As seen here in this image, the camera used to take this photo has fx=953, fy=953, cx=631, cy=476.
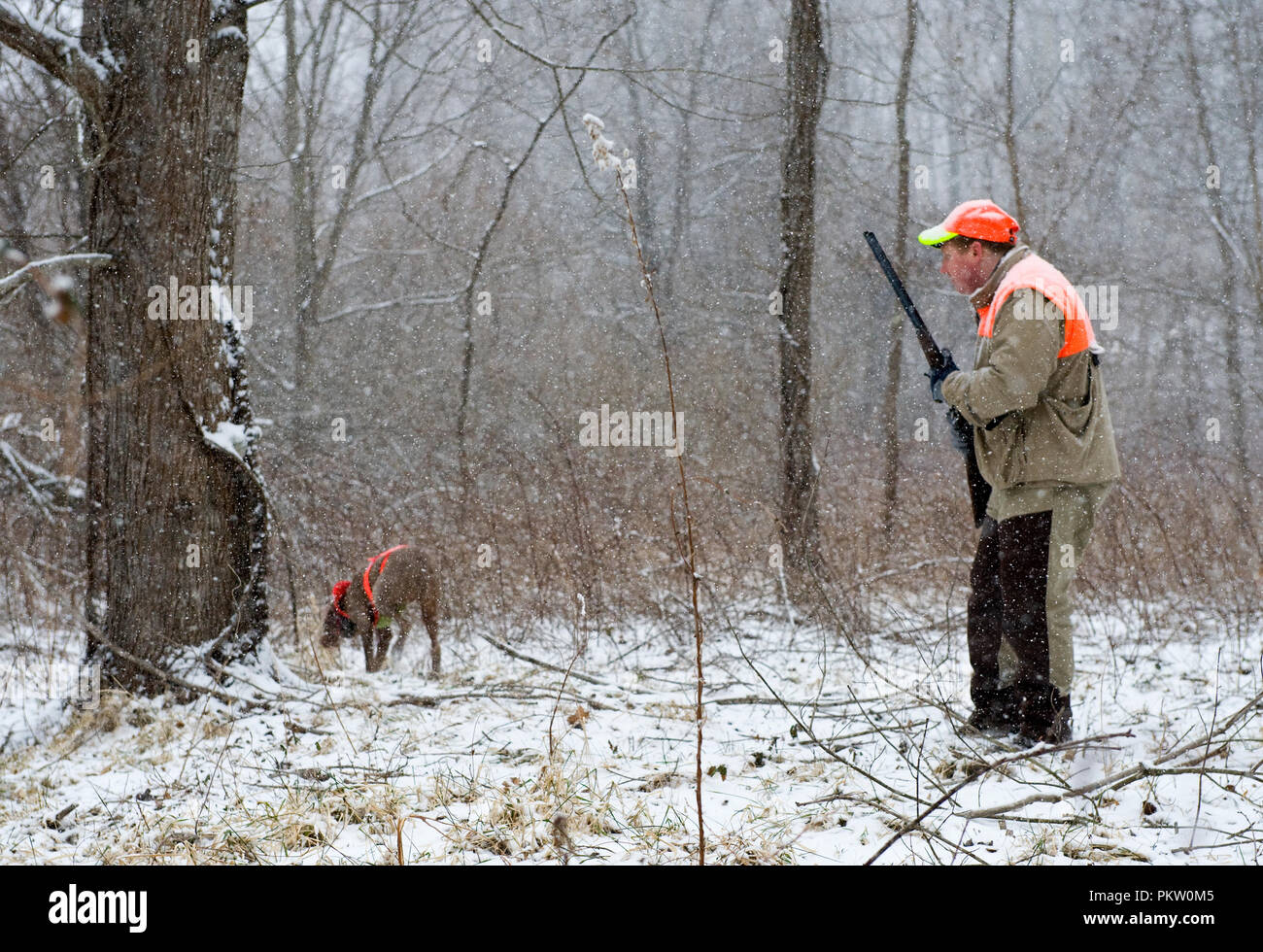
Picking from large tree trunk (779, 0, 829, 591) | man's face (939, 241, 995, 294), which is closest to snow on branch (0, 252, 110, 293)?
man's face (939, 241, 995, 294)

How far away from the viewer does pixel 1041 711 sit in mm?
3654

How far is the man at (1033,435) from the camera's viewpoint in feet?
11.5

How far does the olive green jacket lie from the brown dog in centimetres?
342

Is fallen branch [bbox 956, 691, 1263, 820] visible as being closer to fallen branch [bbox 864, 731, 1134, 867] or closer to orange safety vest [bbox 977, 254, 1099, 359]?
fallen branch [bbox 864, 731, 1134, 867]

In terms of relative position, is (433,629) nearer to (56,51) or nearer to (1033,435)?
(56,51)

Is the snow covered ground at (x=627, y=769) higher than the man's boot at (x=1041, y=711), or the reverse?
the man's boot at (x=1041, y=711)

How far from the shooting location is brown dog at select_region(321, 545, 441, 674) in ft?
18.2

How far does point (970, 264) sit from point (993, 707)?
5.96 feet

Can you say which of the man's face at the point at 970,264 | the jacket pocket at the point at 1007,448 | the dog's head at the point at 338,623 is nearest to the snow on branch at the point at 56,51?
the dog's head at the point at 338,623

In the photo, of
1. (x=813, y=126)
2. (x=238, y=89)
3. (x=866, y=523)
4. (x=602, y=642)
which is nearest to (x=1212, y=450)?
(x=866, y=523)

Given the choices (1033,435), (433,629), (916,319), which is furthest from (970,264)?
(433,629)

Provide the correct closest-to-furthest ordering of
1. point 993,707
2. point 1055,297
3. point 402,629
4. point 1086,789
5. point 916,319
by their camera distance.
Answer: point 1086,789, point 1055,297, point 993,707, point 916,319, point 402,629

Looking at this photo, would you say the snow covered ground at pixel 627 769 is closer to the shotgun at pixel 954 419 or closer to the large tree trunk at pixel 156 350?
the large tree trunk at pixel 156 350

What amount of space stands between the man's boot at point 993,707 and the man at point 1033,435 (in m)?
0.03
